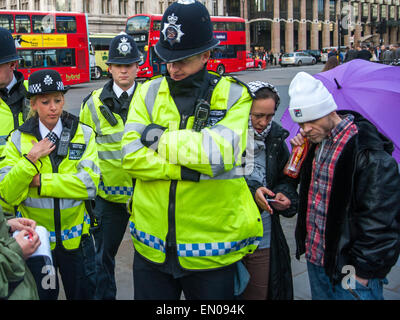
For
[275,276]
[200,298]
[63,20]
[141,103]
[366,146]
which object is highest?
[63,20]

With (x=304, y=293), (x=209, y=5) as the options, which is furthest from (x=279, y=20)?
(x=304, y=293)

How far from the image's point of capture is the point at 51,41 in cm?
2423

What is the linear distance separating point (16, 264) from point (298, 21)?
235ft

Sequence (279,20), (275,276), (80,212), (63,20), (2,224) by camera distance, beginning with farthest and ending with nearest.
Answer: (279,20) → (63,20) → (80,212) → (275,276) → (2,224)

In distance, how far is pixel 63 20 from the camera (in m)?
24.7

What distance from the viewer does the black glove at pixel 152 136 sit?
2139 millimetres

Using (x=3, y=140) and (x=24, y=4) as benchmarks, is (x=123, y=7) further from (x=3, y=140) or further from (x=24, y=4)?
(x=3, y=140)

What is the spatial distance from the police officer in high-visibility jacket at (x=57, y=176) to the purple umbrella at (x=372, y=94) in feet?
5.48

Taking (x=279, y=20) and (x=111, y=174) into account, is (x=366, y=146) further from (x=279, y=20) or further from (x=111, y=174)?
(x=279, y=20)

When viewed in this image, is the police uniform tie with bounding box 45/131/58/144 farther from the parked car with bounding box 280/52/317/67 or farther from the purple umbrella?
the parked car with bounding box 280/52/317/67

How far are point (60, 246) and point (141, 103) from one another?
1130 mm

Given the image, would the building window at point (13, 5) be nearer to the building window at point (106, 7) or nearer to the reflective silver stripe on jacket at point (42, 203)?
the building window at point (106, 7)

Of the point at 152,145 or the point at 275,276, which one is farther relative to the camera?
the point at 275,276
